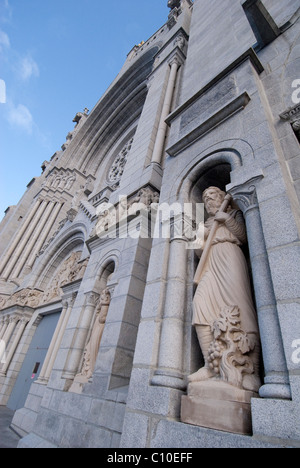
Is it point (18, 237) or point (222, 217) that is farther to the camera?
point (18, 237)

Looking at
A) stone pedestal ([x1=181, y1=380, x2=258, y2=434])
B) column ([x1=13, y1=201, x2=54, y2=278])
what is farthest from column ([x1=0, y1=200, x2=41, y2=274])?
stone pedestal ([x1=181, y1=380, x2=258, y2=434])

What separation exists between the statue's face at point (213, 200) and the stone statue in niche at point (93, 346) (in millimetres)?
2703

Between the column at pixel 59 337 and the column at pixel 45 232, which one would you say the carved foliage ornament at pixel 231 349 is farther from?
the column at pixel 45 232

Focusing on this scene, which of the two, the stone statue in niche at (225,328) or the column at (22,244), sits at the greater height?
the column at (22,244)

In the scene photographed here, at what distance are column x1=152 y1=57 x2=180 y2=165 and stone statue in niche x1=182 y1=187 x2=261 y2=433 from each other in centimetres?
429

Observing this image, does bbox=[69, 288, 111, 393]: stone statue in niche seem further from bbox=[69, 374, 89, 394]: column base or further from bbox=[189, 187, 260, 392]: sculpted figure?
bbox=[189, 187, 260, 392]: sculpted figure

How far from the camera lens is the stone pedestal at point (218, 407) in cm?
195

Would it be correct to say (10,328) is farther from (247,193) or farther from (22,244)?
(247,193)

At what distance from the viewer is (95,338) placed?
4.79m

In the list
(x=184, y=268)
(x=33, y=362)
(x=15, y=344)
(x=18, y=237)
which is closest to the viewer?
(x=184, y=268)

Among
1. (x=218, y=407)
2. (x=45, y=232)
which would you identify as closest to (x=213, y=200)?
(x=218, y=407)

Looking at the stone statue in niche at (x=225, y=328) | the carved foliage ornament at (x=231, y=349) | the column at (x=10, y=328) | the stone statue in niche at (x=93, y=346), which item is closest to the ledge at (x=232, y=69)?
the stone statue in niche at (x=225, y=328)

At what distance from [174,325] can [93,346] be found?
8.35 feet
